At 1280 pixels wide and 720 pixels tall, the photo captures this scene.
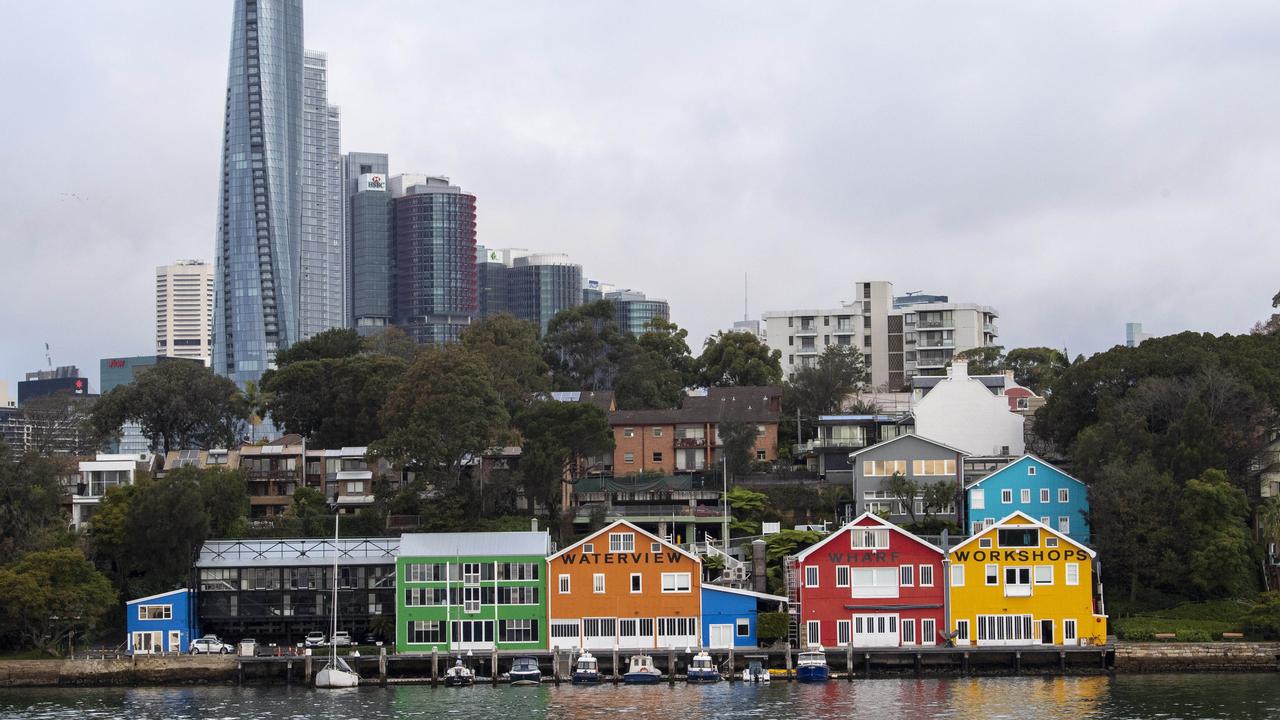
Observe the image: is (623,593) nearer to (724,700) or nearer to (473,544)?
(473,544)

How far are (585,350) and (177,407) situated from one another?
3289 cm

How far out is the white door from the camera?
76.1m

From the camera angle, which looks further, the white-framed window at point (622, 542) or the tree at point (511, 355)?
the tree at point (511, 355)

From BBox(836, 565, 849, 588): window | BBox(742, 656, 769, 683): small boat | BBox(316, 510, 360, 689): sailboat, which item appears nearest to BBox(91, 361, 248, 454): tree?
BBox(316, 510, 360, 689): sailboat

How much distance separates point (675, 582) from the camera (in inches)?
3017

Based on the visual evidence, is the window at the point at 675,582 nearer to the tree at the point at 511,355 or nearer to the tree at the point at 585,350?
the tree at the point at 511,355

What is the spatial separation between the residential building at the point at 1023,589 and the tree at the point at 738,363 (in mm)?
49663

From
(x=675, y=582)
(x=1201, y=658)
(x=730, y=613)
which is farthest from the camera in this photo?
(x=675, y=582)

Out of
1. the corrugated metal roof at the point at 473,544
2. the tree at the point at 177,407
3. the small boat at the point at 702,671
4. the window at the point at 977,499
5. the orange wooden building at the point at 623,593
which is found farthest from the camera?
the tree at the point at 177,407

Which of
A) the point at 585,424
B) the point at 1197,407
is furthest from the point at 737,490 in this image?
the point at 1197,407

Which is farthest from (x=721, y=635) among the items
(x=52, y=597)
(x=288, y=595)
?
(x=52, y=597)

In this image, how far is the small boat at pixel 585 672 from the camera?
7250 centimetres

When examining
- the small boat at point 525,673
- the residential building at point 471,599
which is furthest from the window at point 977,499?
the small boat at point 525,673

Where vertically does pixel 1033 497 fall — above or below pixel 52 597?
above
